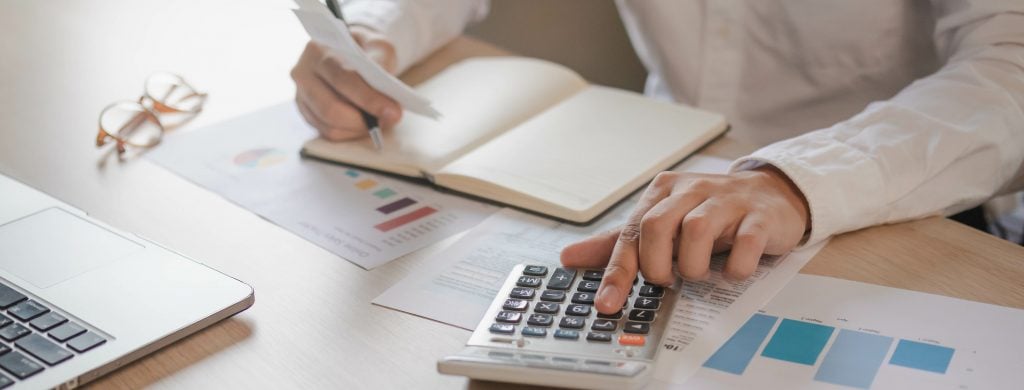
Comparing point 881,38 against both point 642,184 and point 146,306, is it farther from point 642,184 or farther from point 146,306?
point 146,306

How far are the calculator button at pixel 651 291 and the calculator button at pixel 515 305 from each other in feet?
0.27

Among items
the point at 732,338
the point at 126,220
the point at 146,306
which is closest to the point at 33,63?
the point at 126,220

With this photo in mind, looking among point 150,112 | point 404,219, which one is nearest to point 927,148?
point 404,219

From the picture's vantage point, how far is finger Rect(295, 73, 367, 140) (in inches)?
39.6

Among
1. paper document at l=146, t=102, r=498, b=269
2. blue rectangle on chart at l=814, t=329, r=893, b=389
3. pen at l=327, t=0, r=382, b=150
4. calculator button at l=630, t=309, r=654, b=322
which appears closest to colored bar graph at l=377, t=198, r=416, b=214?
paper document at l=146, t=102, r=498, b=269

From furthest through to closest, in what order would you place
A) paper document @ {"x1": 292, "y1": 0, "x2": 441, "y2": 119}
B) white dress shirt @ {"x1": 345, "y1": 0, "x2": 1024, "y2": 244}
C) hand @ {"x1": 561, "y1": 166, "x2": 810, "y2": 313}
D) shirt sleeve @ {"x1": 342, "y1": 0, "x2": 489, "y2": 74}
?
shirt sleeve @ {"x1": 342, "y1": 0, "x2": 489, "y2": 74} < paper document @ {"x1": 292, "y1": 0, "x2": 441, "y2": 119} < white dress shirt @ {"x1": 345, "y1": 0, "x2": 1024, "y2": 244} < hand @ {"x1": 561, "y1": 166, "x2": 810, "y2": 313}

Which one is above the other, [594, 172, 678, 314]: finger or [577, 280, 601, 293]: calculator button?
[594, 172, 678, 314]: finger

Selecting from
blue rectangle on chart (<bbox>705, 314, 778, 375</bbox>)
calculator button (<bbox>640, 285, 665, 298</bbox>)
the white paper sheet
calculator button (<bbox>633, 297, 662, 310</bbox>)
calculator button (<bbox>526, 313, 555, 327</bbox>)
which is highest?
calculator button (<bbox>526, 313, 555, 327</bbox>)

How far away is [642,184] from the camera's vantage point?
2.96 ft

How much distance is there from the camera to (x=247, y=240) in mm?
847

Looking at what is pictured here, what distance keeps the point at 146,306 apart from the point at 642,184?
1.44 feet

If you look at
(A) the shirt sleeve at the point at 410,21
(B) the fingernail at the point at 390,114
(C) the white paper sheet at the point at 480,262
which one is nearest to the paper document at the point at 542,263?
(C) the white paper sheet at the point at 480,262

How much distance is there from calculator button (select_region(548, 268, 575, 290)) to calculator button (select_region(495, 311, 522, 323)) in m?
0.04

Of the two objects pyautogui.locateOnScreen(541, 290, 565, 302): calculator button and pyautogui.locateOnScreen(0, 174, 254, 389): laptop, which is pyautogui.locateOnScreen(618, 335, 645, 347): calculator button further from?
pyautogui.locateOnScreen(0, 174, 254, 389): laptop
